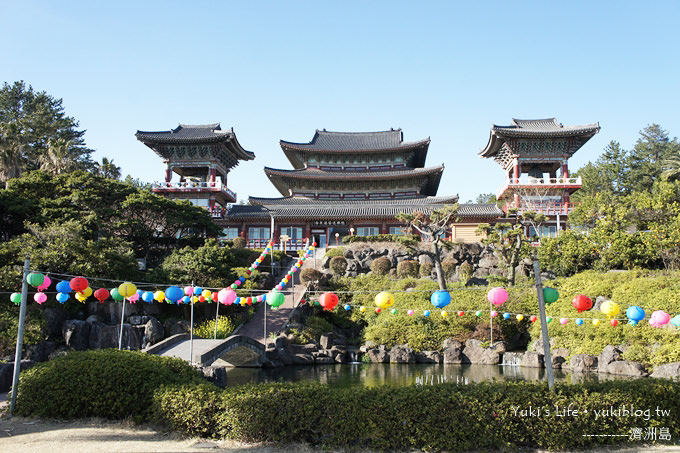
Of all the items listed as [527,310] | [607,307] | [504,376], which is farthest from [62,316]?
[527,310]

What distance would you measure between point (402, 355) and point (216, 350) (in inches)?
345

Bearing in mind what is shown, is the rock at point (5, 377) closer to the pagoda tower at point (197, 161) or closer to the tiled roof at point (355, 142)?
the pagoda tower at point (197, 161)

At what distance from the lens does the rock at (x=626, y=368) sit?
55.6 ft

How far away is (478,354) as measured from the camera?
20953 mm

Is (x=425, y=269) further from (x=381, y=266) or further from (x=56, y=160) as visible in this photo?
(x=56, y=160)

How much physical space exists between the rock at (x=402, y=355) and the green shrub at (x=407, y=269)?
8036 mm

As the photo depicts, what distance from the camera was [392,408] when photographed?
7980mm

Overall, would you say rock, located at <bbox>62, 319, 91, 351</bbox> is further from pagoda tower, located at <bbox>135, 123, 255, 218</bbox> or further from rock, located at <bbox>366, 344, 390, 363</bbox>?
pagoda tower, located at <bbox>135, 123, 255, 218</bbox>

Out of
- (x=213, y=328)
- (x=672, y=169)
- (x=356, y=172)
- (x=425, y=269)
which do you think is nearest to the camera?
(x=213, y=328)

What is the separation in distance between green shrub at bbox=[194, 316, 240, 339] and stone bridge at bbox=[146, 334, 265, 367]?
1499 millimetres

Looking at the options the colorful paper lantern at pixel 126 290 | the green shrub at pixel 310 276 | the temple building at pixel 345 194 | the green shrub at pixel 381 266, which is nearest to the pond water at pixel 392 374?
the colorful paper lantern at pixel 126 290

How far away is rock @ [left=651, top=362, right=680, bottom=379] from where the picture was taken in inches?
607

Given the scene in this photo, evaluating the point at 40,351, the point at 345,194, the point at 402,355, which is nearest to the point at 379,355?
the point at 402,355

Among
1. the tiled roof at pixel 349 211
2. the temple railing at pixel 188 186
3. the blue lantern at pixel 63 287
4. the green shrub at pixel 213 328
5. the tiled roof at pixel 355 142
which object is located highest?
the tiled roof at pixel 355 142
